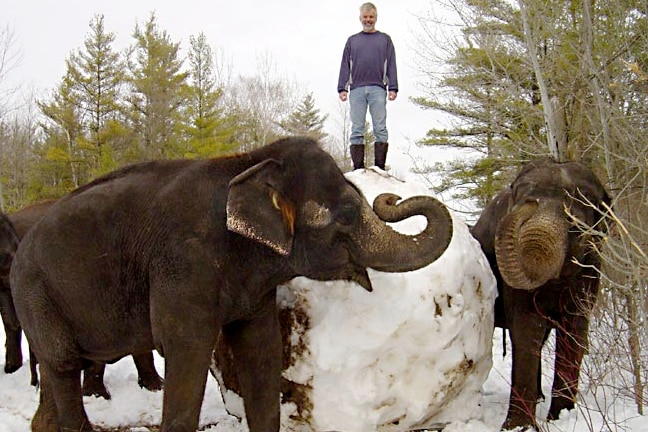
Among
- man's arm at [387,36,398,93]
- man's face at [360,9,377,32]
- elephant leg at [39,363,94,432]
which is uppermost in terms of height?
man's face at [360,9,377,32]

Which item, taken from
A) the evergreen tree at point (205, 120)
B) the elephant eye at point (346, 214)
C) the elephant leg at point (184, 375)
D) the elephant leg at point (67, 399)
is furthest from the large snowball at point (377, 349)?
the evergreen tree at point (205, 120)

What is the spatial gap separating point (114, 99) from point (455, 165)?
16.8 m

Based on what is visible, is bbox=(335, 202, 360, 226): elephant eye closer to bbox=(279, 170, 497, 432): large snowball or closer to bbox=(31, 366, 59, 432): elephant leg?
bbox=(279, 170, 497, 432): large snowball

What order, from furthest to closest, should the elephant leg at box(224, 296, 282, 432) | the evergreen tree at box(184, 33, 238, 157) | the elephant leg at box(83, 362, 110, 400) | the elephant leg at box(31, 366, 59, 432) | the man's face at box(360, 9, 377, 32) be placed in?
the evergreen tree at box(184, 33, 238, 157), the man's face at box(360, 9, 377, 32), the elephant leg at box(83, 362, 110, 400), the elephant leg at box(31, 366, 59, 432), the elephant leg at box(224, 296, 282, 432)

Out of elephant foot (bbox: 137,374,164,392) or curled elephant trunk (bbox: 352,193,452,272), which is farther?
elephant foot (bbox: 137,374,164,392)

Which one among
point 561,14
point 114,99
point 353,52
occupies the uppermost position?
point 114,99

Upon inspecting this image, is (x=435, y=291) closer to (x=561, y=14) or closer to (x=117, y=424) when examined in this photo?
(x=117, y=424)

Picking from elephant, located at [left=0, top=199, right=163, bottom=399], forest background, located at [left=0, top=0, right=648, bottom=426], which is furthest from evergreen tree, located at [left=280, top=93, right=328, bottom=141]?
elephant, located at [left=0, top=199, right=163, bottom=399]

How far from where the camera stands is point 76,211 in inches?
164

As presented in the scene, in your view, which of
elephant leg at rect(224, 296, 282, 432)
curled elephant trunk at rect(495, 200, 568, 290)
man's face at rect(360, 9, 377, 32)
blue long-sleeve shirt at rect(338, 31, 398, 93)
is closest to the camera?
elephant leg at rect(224, 296, 282, 432)

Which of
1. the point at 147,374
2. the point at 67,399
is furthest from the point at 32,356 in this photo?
the point at 67,399

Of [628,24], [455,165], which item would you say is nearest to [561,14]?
[628,24]

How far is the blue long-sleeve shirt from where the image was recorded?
23.0 feet

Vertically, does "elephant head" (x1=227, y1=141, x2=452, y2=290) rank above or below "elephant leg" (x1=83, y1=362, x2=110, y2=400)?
above
